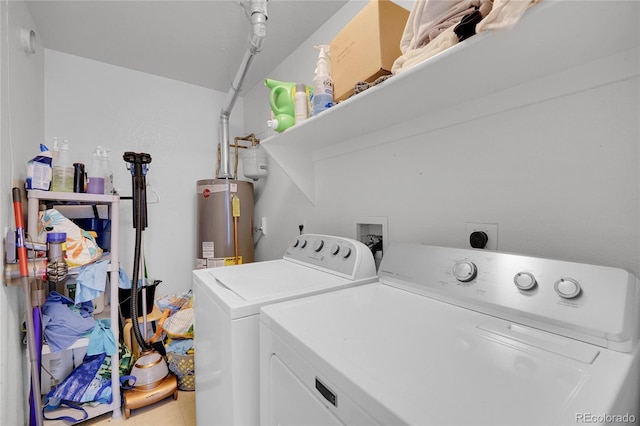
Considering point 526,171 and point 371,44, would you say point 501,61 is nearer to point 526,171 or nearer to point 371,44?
point 526,171

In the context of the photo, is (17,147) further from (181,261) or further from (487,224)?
(487,224)

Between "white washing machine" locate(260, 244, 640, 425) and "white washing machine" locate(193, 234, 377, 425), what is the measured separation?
90 millimetres

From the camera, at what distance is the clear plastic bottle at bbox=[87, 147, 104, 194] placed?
1673mm

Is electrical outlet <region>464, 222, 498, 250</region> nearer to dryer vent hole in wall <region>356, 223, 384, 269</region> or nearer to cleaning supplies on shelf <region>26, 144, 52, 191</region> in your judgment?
dryer vent hole in wall <region>356, 223, 384, 269</region>

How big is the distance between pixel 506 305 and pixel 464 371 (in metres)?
0.31

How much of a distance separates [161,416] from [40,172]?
5.19ft

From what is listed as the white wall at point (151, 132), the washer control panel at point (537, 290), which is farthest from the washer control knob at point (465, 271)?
the white wall at point (151, 132)

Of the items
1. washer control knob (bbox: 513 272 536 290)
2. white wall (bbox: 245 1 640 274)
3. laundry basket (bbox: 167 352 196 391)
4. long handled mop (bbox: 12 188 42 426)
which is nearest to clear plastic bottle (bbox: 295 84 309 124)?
white wall (bbox: 245 1 640 274)

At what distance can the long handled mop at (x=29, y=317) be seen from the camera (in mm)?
1236

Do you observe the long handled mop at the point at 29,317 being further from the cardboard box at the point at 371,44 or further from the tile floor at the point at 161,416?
the cardboard box at the point at 371,44

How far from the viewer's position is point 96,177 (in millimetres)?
1700

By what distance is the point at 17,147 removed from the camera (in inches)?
56.1

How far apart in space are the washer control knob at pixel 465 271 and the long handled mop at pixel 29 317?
181cm

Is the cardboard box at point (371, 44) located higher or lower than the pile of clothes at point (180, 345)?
higher
